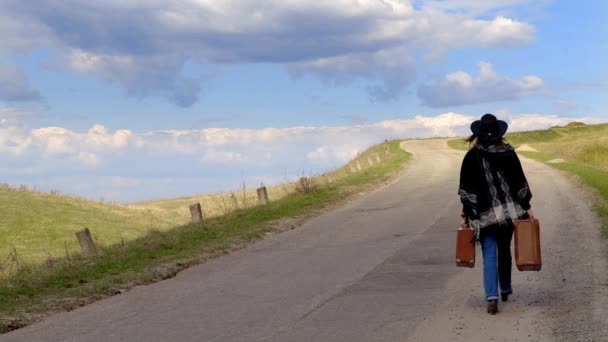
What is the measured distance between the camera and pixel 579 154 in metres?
46.9

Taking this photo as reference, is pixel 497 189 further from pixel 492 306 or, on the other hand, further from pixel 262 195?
pixel 262 195

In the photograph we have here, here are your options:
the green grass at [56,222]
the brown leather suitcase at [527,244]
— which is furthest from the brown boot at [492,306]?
the green grass at [56,222]

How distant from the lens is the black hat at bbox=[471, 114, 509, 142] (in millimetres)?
8477

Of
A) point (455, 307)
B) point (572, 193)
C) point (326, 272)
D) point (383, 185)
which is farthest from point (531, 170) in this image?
point (455, 307)

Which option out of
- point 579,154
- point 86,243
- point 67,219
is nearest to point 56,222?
point 67,219

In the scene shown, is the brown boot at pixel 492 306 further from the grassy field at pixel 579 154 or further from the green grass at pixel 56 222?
the green grass at pixel 56 222

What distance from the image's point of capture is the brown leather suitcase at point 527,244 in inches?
329

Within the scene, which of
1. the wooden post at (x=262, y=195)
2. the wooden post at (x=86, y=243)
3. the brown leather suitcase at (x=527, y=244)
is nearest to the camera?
the brown leather suitcase at (x=527, y=244)

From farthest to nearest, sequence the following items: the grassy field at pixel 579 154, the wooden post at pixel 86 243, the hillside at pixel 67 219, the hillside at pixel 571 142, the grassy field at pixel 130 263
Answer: the hillside at pixel 571 142 < the hillside at pixel 67 219 < the grassy field at pixel 579 154 < the wooden post at pixel 86 243 < the grassy field at pixel 130 263

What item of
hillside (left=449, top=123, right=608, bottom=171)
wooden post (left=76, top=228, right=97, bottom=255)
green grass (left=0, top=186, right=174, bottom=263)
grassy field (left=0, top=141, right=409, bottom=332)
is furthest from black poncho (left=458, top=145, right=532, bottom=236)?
hillside (left=449, top=123, right=608, bottom=171)

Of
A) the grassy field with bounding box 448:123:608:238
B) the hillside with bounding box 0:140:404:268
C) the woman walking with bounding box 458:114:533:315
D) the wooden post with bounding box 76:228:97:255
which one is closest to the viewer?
the woman walking with bounding box 458:114:533:315

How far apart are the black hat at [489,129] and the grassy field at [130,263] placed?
20.1 feet

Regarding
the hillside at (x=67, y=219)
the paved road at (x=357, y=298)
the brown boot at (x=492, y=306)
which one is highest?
the brown boot at (x=492, y=306)

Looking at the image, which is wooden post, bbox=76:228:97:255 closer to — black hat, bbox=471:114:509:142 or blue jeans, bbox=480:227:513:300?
blue jeans, bbox=480:227:513:300
